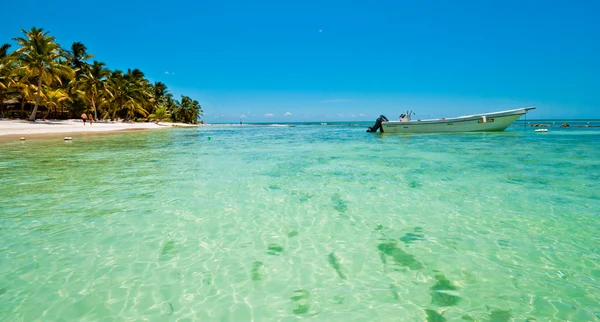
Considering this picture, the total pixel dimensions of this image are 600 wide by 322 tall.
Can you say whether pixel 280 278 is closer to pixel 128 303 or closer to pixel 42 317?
pixel 128 303

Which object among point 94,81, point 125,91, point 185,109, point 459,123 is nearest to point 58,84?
point 94,81

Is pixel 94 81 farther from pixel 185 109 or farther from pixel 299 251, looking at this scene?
pixel 299 251

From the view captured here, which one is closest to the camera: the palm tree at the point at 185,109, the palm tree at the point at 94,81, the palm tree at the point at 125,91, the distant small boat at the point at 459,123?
the distant small boat at the point at 459,123

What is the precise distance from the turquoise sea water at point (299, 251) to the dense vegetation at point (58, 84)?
32306 mm

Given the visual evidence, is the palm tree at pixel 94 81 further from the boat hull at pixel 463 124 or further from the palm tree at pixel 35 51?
the boat hull at pixel 463 124

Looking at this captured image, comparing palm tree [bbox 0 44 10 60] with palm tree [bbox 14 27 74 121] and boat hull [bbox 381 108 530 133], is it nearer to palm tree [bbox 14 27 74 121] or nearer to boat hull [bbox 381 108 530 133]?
palm tree [bbox 14 27 74 121]

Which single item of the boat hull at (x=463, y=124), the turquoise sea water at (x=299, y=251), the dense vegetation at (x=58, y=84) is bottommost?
the turquoise sea water at (x=299, y=251)

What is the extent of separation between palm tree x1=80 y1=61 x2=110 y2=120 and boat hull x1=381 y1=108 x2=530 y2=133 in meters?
38.4

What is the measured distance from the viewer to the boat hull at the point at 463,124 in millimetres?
28828

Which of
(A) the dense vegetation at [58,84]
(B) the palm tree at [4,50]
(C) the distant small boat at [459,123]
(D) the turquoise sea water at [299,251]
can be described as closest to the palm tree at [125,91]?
(A) the dense vegetation at [58,84]

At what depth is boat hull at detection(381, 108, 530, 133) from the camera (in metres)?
28.8

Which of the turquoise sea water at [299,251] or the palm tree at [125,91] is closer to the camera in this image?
the turquoise sea water at [299,251]

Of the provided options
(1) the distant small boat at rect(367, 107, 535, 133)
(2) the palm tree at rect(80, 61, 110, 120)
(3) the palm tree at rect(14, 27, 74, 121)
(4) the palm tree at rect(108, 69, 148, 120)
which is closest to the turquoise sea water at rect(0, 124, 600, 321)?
(1) the distant small boat at rect(367, 107, 535, 133)

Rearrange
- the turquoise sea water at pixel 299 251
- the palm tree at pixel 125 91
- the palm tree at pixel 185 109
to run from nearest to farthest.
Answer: the turquoise sea water at pixel 299 251
the palm tree at pixel 125 91
the palm tree at pixel 185 109
